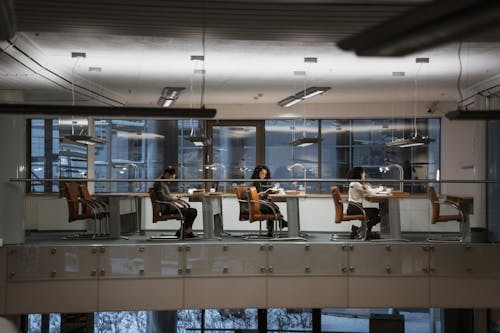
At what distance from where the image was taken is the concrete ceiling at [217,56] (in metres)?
6.47

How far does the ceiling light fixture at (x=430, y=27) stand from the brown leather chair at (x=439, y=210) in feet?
18.7

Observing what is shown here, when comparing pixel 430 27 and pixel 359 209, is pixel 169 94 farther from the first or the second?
pixel 430 27


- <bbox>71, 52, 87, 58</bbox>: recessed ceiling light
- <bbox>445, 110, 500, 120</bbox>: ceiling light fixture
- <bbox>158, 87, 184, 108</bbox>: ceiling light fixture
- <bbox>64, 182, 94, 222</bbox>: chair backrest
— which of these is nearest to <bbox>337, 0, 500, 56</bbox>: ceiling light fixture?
<bbox>445, 110, 500, 120</bbox>: ceiling light fixture

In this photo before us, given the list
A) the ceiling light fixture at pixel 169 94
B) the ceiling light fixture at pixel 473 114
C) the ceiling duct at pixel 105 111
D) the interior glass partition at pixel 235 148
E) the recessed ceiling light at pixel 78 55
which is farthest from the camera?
the interior glass partition at pixel 235 148

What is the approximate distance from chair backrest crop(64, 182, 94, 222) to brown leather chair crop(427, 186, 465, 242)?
4575 mm

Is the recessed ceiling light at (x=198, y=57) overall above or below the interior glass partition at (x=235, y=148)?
above

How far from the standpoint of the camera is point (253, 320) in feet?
53.9

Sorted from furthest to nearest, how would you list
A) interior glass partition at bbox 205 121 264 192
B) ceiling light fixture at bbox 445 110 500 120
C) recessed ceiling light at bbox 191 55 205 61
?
interior glass partition at bbox 205 121 264 192, recessed ceiling light at bbox 191 55 205 61, ceiling light fixture at bbox 445 110 500 120

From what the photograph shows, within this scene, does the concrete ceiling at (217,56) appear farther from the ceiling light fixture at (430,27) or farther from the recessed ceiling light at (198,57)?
the ceiling light fixture at (430,27)

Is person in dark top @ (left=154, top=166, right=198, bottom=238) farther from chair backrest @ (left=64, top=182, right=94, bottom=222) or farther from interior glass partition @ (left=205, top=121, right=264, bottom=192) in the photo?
interior glass partition @ (left=205, top=121, right=264, bottom=192)

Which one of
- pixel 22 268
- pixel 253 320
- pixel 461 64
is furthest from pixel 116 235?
pixel 253 320

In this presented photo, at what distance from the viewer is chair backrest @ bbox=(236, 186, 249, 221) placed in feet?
31.0

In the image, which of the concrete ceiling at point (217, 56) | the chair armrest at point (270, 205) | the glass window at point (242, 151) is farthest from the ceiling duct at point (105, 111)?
the glass window at point (242, 151)

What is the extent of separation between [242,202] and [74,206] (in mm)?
2275
